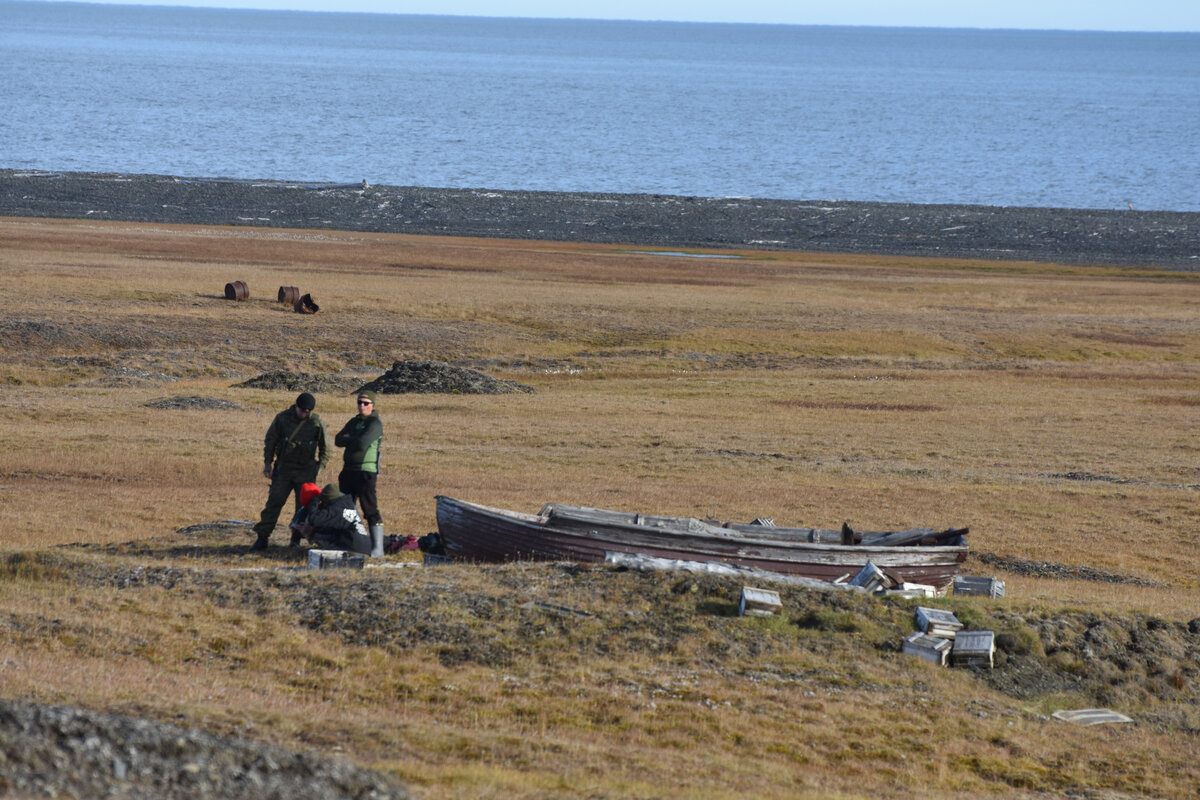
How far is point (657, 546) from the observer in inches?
632

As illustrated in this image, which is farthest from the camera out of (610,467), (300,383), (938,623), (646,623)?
(300,383)

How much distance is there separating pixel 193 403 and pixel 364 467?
51.1 feet

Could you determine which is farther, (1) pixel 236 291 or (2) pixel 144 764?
(1) pixel 236 291

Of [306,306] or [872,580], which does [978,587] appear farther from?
[306,306]

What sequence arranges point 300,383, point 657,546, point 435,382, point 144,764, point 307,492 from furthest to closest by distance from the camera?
point 435,382 < point 300,383 < point 307,492 < point 657,546 < point 144,764

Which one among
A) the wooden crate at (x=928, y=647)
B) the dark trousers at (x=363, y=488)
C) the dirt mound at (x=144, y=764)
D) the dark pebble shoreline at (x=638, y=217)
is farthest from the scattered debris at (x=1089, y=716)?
the dark pebble shoreline at (x=638, y=217)

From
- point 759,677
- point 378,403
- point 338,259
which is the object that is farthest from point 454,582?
point 338,259

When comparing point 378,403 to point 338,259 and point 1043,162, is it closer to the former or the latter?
point 338,259

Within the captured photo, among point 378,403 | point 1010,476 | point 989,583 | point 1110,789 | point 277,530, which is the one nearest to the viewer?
point 1110,789

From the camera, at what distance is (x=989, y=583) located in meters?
17.0

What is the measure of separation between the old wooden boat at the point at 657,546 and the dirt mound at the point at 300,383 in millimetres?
17354

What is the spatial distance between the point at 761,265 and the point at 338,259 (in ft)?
71.2

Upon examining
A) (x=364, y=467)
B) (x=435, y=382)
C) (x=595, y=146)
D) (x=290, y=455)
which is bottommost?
(x=435, y=382)

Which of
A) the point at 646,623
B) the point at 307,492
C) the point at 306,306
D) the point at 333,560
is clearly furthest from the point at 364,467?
the point at 306,306
